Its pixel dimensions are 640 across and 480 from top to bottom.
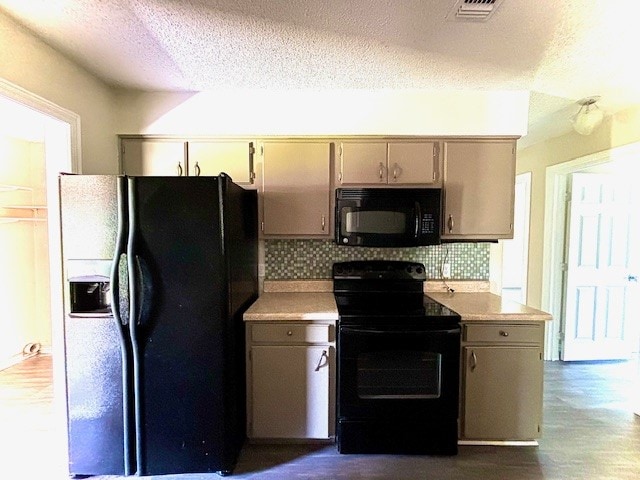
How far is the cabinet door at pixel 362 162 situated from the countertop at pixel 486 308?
1.01 meters

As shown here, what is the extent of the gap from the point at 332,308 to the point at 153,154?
5.56 feet

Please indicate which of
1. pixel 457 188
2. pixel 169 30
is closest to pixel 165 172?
pixel 169 30

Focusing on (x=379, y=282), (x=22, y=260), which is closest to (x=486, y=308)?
(x=379, y=282)

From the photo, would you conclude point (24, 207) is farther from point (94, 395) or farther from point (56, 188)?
point (94, 395)

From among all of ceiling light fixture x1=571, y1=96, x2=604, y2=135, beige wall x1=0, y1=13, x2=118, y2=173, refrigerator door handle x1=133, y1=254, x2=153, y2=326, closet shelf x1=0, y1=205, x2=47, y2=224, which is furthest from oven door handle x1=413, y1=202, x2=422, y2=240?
closet shelf x1=0, y1=205, x2=47, y2=224

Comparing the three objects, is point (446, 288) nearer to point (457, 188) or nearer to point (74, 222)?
point (457, 188)

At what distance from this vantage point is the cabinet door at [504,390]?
2088mm

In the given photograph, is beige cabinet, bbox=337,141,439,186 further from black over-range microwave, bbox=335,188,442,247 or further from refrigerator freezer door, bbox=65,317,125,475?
refrigerator freezer door, bbox=65,317,125,475

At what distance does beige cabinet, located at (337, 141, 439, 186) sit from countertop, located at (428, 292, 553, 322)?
0.86 meters

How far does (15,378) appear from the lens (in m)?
3.09

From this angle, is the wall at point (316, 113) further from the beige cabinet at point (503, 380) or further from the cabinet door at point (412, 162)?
the beige cabinet at point (503, 380)

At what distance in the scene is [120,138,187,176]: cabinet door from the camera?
246 cm

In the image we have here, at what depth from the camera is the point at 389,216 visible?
7.73 feet

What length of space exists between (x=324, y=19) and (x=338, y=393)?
201 centimetres
